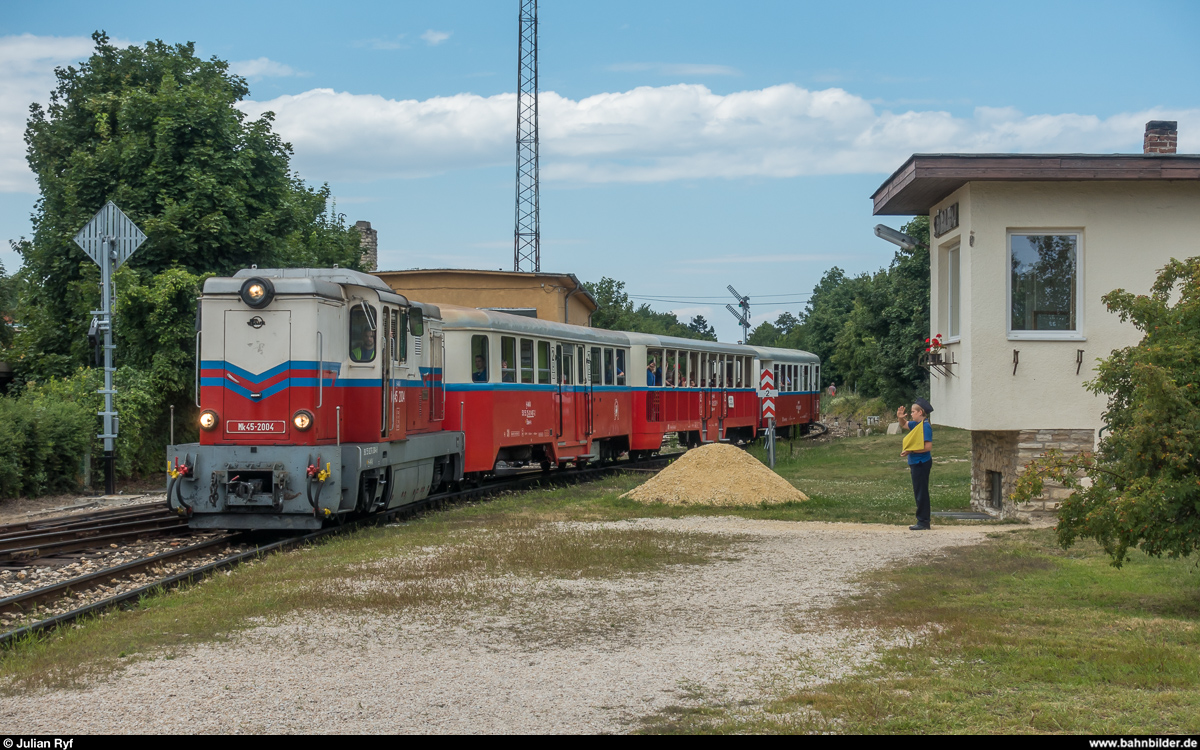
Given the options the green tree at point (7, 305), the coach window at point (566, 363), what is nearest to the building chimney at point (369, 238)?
the green tree at point (7, 305)

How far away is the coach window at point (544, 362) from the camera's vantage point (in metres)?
20.7

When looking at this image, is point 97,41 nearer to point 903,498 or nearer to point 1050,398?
point 903,498

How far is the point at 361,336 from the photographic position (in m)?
14.1

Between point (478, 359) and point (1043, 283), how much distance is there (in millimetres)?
9009

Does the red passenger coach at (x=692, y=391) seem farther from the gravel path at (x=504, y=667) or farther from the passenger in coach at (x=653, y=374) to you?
the gravel path at (x=504, y=667)

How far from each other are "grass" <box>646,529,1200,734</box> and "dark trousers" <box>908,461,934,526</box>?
3.62 metres

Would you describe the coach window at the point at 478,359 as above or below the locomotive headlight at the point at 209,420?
above

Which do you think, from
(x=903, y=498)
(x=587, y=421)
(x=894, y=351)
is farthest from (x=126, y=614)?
(x=894, y=351)

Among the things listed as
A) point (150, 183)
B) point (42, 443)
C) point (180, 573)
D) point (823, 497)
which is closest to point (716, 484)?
point (823, 497)

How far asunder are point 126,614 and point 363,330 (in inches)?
234

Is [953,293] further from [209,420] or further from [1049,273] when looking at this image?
[209,420]

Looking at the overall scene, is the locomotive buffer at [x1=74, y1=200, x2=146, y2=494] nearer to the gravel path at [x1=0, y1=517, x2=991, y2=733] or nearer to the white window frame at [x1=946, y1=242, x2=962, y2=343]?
the gravel path at [x1=0, y1=517, x2=991, y2=733]

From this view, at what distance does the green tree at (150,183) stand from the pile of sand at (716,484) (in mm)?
13363

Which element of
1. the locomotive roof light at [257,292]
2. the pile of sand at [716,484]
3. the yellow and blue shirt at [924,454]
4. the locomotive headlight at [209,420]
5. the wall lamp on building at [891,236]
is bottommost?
the pile of sand at [716,484]
